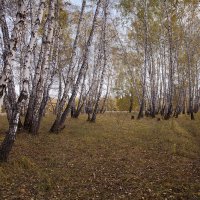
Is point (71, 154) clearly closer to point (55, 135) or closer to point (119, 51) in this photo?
point (55, 135)

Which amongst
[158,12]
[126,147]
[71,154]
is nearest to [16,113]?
[71,154]

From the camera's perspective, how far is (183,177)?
25.6 ft

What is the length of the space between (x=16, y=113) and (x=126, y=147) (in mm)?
5263

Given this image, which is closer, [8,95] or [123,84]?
[8,95]

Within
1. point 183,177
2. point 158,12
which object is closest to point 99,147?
point 183,177

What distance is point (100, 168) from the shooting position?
869 cm

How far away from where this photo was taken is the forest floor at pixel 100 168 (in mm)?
6727

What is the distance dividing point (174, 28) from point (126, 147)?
53.9 ft

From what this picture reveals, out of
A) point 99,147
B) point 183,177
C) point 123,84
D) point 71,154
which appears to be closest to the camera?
point 183,177

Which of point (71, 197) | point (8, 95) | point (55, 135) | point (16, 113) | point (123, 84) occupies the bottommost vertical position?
point (71, 197)

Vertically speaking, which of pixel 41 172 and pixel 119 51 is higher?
pixel 119 51

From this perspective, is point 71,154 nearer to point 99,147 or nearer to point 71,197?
point 99,147

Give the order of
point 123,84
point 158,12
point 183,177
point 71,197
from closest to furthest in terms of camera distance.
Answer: point 71,197
point 183,177
point 158,12
point 123,84

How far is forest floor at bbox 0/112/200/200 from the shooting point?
22.1 feet
